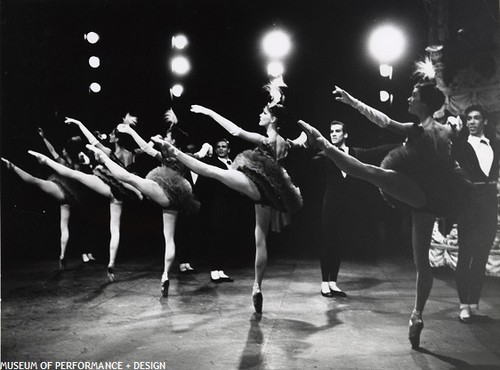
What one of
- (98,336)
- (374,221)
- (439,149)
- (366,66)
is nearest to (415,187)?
(439,149)

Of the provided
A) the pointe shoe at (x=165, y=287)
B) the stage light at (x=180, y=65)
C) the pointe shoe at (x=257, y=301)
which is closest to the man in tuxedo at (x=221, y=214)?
the pointe shoe at (x=165, y=287)

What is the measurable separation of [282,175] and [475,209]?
142cm

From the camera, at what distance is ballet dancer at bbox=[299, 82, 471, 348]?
3.14m

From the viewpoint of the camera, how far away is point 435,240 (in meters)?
5.91

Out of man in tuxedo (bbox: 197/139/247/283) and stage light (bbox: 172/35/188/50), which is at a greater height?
stage light (bbox: 172/35/188/50)

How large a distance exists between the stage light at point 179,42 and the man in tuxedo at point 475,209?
381 centimetres

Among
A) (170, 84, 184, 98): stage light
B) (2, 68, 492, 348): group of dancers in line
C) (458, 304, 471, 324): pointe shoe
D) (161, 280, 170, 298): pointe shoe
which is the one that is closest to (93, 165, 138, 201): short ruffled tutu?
(2, 68, 492, 348): group of dancers in line

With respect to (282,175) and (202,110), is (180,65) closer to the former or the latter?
(202,110)

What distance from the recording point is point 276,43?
5359 mm

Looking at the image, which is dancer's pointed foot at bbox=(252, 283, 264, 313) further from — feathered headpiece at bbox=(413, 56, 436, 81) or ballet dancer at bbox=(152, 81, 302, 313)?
feathered headpiece at bbox=(413, 56, 436, 81)

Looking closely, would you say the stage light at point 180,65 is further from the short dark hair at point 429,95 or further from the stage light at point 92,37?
the short dark hair at point 429,95

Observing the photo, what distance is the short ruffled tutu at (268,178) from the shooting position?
398 centimetres

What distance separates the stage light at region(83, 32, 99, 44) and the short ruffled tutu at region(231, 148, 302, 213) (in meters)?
4.75

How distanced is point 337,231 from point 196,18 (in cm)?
321
